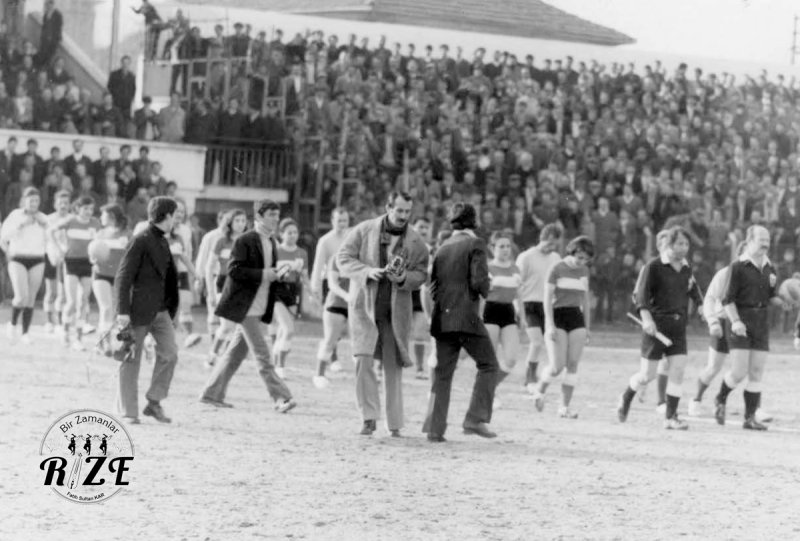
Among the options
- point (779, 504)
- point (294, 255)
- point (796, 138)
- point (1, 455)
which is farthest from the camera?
point (796, 138)

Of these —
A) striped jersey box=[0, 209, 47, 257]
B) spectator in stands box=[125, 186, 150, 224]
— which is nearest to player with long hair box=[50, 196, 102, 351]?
striped jersey box=[0, 209, 47, 257]

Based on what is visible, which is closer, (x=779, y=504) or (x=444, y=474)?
(x=779, y=504)

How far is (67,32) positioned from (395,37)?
641cm

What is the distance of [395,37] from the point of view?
32031 millimetres

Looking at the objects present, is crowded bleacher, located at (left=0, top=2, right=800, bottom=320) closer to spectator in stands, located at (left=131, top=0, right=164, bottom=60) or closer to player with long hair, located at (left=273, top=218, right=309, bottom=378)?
spectator in stands, located at (left=131, top=0, right=164, bottom=60)

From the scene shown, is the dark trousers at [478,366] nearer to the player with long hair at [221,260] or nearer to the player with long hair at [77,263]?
the player with long hair at [221,260]

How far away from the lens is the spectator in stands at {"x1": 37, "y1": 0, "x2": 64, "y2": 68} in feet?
90.5

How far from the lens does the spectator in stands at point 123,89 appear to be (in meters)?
27.5

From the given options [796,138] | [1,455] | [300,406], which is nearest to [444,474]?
[1,455]

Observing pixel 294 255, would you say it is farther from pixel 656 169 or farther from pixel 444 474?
pixel 656 169

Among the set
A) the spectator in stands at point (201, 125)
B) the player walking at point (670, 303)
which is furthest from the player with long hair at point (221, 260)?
the spectator in stands at point (201, 125)

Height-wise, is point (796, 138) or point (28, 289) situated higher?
point (796, 138)

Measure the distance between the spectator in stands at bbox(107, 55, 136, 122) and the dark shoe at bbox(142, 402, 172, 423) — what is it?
15.9 meters

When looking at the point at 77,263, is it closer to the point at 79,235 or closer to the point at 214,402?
the point at 79,235
